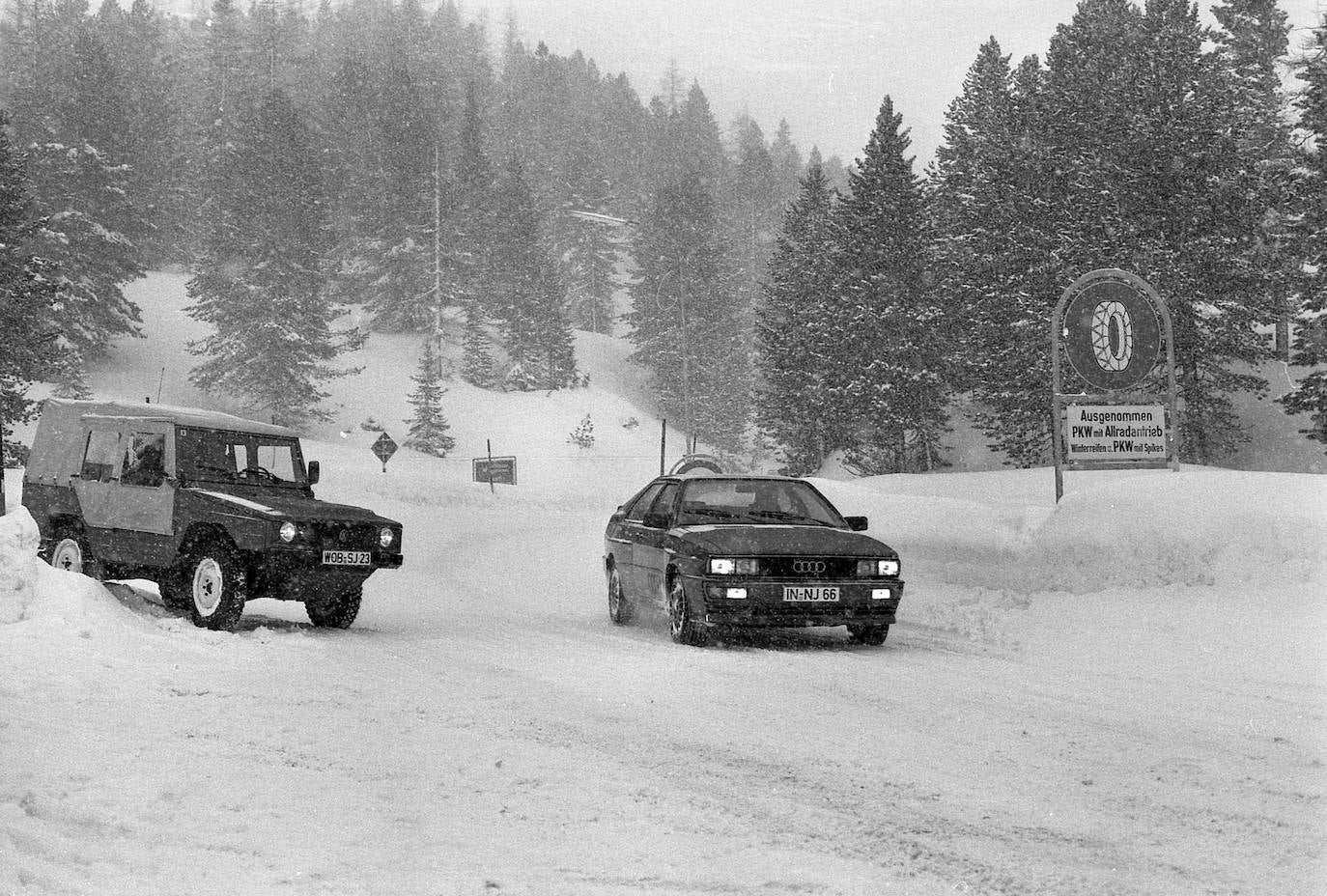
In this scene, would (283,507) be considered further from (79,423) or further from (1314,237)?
(1314,237)

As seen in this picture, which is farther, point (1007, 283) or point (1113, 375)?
point (1007, 283)

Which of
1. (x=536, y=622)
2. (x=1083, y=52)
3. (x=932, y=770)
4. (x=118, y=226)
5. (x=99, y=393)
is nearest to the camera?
(x=932, y=770)

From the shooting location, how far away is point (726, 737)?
613 cm

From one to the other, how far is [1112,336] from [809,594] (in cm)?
859

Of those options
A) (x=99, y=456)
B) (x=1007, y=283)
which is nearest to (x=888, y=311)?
(x=1007, y=283)

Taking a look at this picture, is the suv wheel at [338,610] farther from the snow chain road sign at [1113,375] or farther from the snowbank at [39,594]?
the snow chain road sign at [1113,375]

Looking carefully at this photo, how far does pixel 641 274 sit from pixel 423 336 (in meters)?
14.1

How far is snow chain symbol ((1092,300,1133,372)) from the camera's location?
16062 millimetres

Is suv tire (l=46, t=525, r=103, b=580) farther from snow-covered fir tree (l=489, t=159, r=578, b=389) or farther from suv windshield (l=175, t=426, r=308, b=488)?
snow-covered fir tree (l=489, t=159, r=578, b=389)

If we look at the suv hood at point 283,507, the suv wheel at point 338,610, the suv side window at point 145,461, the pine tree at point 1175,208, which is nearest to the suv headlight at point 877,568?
the suv hood at point 283,507

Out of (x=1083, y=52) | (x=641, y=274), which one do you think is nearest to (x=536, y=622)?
(x=1083, y=52)

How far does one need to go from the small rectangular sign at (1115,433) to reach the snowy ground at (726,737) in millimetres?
1621

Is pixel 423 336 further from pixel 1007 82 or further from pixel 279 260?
pixel 1007 82

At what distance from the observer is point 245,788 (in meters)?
4.79
